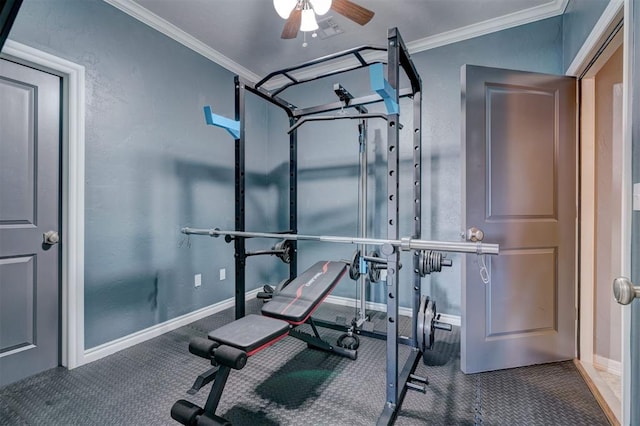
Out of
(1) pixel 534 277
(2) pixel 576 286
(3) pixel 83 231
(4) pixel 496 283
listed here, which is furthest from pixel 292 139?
(2) pixel 576 286

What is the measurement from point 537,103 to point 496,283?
4.14ft

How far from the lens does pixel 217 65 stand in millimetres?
3010

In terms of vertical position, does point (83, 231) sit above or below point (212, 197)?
below

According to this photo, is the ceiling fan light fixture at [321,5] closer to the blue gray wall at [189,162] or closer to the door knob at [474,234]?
the blue gray wall at [189,162]

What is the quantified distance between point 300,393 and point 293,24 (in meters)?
2.42

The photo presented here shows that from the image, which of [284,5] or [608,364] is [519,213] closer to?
[608,364]

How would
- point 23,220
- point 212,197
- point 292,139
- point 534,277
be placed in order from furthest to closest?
point 212,197, point 292,139, point 534,277, point 23,220

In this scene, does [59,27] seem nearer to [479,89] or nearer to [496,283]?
[479,89]

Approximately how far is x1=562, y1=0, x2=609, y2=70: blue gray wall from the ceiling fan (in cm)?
127

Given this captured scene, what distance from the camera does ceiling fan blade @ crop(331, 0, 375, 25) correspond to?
5.83 ft

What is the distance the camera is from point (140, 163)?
2.33m

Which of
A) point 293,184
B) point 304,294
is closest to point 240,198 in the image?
point 293,184

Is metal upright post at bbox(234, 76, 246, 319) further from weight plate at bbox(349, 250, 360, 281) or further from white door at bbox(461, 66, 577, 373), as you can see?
white door at bbox(461, 66, 577, 373)

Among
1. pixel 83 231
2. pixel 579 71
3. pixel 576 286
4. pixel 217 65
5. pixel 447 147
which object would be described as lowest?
pixel 576 286
